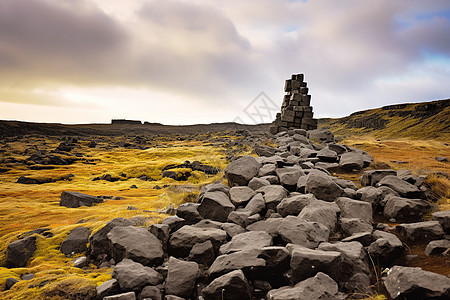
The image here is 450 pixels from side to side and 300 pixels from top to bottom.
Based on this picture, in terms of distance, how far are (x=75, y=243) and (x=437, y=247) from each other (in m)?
5.63

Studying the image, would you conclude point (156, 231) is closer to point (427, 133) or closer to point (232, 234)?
point (232, 234)

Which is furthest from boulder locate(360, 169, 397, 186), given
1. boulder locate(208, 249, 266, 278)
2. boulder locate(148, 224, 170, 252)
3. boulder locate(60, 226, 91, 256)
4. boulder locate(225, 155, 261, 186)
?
boulder locate(60, 226, 91, 256)

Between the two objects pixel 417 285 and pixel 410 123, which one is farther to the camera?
pixel 410 123

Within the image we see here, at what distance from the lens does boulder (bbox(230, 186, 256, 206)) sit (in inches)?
213

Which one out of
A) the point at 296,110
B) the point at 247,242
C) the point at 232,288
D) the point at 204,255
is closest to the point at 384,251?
the point at 247,242

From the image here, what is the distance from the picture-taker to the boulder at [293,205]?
15.6ft

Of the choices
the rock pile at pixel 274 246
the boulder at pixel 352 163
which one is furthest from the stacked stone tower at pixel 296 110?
the rock pile at pixel 274 246

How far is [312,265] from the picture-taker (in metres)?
2.99

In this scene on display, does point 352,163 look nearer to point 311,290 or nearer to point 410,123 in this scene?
point 311,290

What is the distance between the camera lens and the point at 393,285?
289cm

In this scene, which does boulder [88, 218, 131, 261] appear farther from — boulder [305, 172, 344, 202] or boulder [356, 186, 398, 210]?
boulder [356, 186, 398, 210]

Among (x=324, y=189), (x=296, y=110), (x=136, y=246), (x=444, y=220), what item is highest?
(x=296, y=110)

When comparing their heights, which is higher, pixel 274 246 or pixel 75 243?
pixel 274 246

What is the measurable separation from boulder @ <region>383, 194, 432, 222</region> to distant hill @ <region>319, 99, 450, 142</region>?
43.2 metres
